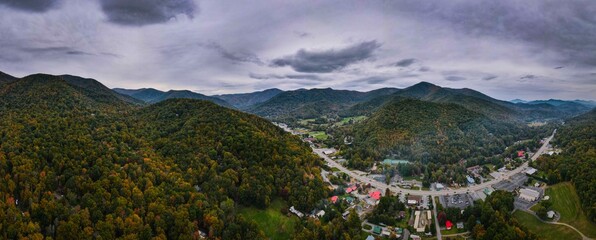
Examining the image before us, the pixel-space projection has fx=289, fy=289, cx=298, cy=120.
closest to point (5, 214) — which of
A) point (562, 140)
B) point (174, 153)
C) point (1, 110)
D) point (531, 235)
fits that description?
point (174, 153)

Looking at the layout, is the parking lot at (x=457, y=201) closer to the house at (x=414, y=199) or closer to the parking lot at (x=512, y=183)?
the house at (x=414, y=199)

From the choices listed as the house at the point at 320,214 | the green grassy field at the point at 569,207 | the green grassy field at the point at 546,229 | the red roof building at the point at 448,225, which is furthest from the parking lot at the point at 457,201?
the house at the point at 320,214

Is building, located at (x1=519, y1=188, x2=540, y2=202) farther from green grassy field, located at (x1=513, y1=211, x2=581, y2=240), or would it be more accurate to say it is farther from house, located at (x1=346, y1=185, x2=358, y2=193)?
house, located at (x1=346, y1=185, x2=358, y2=193)

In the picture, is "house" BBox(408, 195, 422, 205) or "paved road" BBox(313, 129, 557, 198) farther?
"paved road" BBox(313, 129, 557, 198)

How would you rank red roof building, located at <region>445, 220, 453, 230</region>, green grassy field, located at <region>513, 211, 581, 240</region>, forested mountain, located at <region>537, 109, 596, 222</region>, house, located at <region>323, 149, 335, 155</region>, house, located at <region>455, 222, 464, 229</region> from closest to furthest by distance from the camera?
green grassy field, located at <region>513, 211, 581, 240</region>
house, located at <region>455, 222, 464, 229</region>
red roof building, located at <region>445, 220, 453, 230</region>
forested mountain, located at <region>537, 109, 596, 222</region>
house, located at <region>323, 149, 335, 155</region>

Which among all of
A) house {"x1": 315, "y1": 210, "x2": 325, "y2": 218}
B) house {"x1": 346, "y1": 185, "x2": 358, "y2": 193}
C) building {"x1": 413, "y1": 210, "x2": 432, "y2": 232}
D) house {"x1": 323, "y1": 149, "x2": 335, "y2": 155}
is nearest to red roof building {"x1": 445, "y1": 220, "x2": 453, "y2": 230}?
building {"x1": 413, "y1": 210, "x2": 432, "y2": 232}

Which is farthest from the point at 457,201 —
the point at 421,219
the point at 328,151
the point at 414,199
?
the point at 328,151

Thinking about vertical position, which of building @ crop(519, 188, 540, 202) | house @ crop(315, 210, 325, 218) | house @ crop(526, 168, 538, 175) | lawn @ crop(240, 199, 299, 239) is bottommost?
lawn @ crop(240, 199, 299, 239)

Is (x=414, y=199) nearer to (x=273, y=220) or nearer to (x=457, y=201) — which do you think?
(x=457, y=201)
